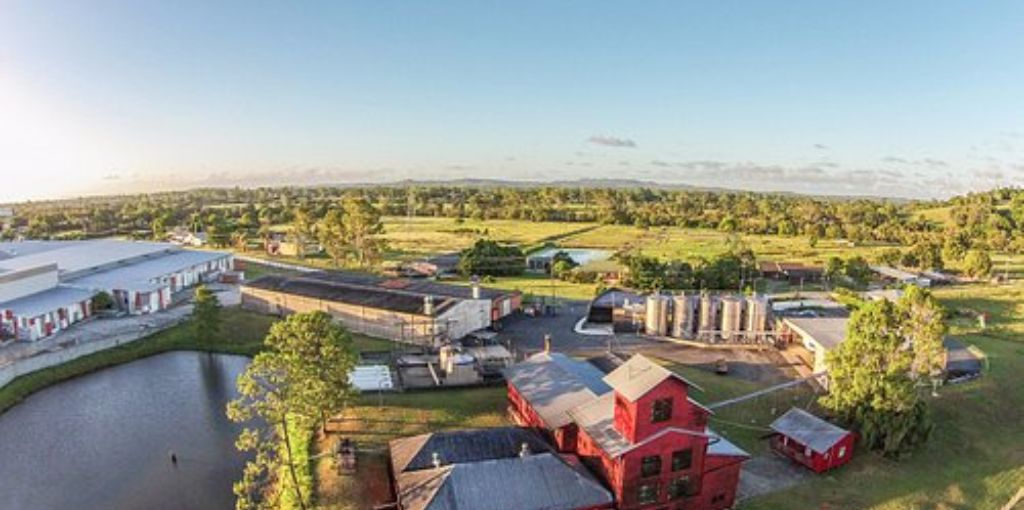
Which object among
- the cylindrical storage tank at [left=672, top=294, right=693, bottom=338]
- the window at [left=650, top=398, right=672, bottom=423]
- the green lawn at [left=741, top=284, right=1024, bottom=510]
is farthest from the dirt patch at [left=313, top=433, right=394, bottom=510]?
the cylindrical storage tank at [left=672, top=294, right=693, bottom=338]

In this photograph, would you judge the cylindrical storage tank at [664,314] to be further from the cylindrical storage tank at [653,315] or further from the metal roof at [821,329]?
the metal roof at [821,329]

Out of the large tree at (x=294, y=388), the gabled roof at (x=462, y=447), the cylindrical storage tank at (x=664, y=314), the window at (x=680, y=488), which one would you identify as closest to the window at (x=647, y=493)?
the window at (x=680, y=488)

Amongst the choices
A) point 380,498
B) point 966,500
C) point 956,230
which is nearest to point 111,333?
point 380,498

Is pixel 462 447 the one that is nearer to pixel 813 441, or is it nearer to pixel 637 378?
pixel 637 378

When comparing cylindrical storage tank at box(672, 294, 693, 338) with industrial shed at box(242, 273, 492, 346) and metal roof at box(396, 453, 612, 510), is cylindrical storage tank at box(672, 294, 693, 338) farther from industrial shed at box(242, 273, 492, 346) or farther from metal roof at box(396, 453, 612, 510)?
metal roof at box(396, 453, 612, 510)

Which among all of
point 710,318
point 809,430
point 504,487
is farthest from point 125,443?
point 710,318

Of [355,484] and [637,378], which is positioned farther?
[355,484]
